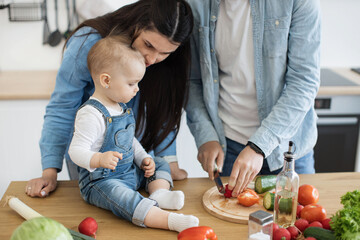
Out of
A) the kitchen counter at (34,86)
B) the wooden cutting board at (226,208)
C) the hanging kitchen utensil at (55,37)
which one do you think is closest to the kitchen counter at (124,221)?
the wooden cutting board at (226,208)

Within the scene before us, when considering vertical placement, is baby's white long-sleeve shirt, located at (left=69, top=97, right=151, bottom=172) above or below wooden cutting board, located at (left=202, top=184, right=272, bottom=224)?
above

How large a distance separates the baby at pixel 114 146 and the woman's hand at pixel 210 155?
0.20m

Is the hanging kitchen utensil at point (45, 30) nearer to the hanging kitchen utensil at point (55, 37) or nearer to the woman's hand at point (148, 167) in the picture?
the hanging kitchen utensil at point (55, 37)

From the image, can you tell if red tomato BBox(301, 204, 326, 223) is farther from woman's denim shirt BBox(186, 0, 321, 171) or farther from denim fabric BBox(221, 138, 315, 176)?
denim fabric BBox(221, 138, 315, 176)

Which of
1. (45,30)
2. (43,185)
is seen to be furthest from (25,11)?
(43,185)

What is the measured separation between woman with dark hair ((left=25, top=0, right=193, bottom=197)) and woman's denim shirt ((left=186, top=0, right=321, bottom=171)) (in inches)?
3.8

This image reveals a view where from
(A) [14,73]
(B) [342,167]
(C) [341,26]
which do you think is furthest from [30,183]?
(C) [341,26]

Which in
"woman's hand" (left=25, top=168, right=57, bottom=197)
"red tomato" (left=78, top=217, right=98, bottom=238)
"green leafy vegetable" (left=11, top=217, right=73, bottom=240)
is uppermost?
"green leafy vegetable" (left=11, top=217, right=73, bottom=240)

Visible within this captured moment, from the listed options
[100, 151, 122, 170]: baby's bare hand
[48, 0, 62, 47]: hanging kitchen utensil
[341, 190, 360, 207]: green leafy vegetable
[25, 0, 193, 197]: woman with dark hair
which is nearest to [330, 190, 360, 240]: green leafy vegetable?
[341, 190, 360, 207]: green leafy vegetable

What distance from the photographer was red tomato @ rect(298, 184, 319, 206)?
129 cm

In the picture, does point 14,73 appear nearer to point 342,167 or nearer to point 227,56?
point 227,56

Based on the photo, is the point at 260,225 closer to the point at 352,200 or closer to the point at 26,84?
the point at 352,200

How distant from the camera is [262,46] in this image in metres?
1.53

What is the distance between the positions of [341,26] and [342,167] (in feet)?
3.35
